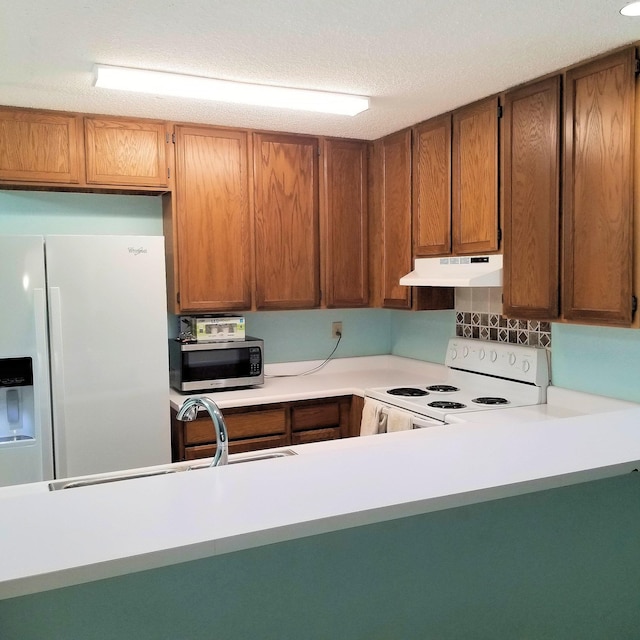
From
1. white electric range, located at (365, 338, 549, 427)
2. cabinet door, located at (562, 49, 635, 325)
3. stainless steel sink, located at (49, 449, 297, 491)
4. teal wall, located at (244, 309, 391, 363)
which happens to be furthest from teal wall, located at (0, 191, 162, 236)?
cabinet door, located at (562, 49, 635, 325)

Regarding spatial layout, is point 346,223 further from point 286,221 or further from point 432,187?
point 432,187

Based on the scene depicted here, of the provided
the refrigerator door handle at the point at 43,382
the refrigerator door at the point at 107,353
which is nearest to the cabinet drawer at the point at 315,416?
the refrigerator door at the point at 107,353

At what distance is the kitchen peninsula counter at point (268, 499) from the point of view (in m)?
1.05

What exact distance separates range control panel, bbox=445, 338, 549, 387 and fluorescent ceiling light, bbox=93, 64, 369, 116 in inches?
54.7

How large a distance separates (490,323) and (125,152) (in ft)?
6.96

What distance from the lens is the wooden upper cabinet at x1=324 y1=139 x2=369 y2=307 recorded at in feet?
12.3

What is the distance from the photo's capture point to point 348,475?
4.79 feet

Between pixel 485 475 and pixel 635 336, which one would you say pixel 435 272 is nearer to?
pixel 635 336

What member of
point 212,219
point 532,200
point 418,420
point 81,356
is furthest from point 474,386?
point 81,356

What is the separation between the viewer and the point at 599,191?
2.36 metres

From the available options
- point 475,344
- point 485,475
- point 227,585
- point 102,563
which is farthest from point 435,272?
point 102,563

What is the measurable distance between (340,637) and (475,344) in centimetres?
221

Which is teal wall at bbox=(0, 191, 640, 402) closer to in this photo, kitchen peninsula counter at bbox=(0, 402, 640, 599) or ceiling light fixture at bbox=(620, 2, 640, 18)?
kitchen peninsula counter at bbox=(0, 402, 640, 599)

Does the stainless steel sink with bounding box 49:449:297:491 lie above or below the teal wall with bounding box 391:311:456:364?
below
